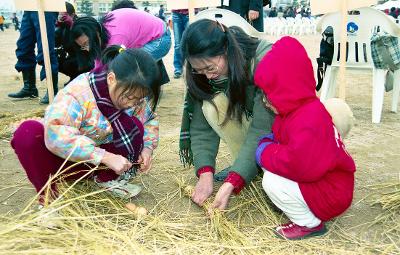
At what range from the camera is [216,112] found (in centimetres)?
215

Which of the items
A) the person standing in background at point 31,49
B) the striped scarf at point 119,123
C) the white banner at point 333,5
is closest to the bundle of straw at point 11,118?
the person standing in background at point 31,49

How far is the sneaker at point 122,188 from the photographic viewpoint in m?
2.09

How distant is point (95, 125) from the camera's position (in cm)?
186

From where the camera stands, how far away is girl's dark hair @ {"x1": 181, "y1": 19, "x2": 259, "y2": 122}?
72.2 inches

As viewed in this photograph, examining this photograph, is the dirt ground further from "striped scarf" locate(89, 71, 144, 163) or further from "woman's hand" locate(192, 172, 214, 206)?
"striped scarf" locate(89, 71, 144, 163)

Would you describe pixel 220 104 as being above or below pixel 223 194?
above

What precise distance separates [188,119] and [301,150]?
82 centimetres

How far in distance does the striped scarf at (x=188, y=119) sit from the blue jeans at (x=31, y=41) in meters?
2.52

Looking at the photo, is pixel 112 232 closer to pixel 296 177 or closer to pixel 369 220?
pixel 296 177

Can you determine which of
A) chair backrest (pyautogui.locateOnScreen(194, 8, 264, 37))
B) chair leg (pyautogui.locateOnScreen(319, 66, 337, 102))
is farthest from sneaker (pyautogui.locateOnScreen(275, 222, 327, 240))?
chair leg (pyautogui.locateOnScreen(319, 66, 337, 102))

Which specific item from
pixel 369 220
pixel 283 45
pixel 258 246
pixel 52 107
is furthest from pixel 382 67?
pixel 52 107

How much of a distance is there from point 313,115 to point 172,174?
3.75ft

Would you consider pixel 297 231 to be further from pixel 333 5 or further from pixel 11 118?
pixel 11 118

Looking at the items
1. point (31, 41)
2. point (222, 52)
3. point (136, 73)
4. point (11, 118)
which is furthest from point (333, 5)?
point (31, 41)
